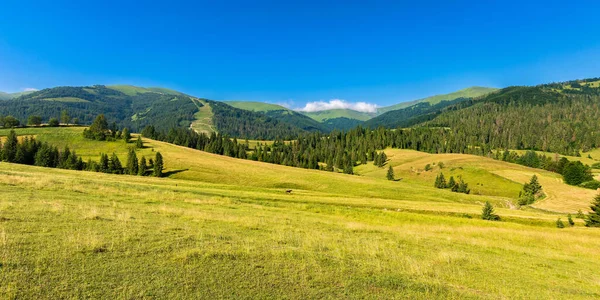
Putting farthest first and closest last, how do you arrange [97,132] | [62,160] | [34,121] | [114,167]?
[34,121]
[97,132]
[62,160]
[114,167]

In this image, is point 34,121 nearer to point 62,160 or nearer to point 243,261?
point 62,160

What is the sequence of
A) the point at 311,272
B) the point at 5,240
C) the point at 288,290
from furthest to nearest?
the point at 311,272, the point at 5,240, the point at 288,290

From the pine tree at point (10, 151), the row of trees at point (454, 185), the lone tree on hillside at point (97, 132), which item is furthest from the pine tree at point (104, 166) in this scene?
the row of trees at point (454, 185)

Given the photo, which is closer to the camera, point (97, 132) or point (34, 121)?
point (97, 132)

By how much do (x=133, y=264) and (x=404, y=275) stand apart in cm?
1087

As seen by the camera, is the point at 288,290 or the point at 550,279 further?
the point at 550,279

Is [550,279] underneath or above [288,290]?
underneath

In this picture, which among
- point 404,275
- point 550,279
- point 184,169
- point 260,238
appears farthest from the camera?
point 184,169

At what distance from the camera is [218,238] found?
1484 centimetres

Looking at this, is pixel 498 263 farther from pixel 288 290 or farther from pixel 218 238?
pixel 218 238

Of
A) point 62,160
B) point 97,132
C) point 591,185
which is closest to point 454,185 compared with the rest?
point 591,185

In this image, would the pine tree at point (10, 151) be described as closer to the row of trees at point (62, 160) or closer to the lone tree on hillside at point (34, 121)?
the row of trees at point (62, 160)

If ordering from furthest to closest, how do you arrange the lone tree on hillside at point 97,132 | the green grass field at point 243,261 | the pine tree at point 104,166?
the lone tree on hillside at point 97,132 → the pine tree at point 104,166 → the green grass field at point 243,261

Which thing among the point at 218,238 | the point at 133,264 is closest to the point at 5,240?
the point at 133,264
